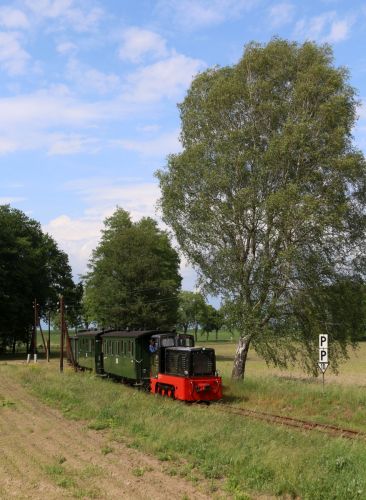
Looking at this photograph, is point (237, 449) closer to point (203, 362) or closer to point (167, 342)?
point (203, 362)

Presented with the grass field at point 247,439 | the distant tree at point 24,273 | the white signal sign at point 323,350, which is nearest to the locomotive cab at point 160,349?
the grass field at point 247,439

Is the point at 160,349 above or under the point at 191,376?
above

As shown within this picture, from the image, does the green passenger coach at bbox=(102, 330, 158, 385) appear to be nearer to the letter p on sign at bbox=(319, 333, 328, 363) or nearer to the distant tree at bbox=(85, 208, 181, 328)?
the letter p on sign at bbox=(319, 333, 328, 363)

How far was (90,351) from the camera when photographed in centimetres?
3512

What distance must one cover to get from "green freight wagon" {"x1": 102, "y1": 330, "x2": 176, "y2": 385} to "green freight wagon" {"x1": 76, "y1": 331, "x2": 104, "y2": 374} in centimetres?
316

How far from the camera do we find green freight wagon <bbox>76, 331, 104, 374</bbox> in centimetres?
3306

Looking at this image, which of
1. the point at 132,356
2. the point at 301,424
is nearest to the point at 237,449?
the point at 301,424

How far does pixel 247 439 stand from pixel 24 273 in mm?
51239

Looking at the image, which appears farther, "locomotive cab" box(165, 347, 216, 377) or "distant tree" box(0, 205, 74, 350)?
"distant tree" box(0, 205, 74, 350)

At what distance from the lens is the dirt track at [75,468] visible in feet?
30.4

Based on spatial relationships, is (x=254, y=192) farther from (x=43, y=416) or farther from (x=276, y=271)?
(x=43, y=416)

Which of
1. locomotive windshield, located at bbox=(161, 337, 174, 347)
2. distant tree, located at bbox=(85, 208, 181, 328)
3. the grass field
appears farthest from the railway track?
distant tree, located at bbox=(85, 208, 181, 328)

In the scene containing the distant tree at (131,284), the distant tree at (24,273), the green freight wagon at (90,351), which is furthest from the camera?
the distant tree at (24,273)

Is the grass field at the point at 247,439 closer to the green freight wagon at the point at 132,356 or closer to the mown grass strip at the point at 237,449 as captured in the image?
the mown grass strip at the point at 237,449
